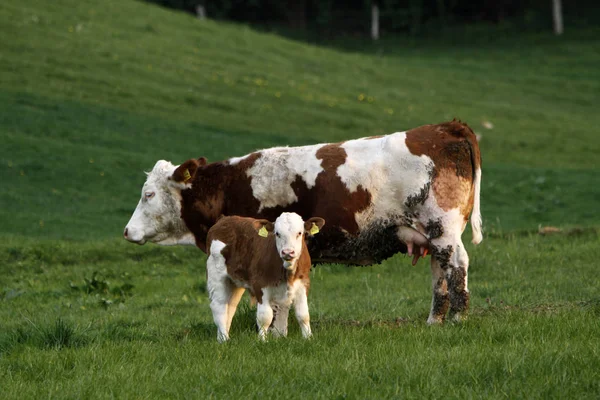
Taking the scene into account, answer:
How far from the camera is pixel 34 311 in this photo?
1338 cm

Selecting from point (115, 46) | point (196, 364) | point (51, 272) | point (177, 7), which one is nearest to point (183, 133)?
point (115, 46)

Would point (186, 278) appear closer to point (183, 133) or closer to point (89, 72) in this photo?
point (183, 133)

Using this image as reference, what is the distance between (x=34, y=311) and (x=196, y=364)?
20.1ft

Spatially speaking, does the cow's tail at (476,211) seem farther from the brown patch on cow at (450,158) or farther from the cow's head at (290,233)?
the cow's head at (290,233)

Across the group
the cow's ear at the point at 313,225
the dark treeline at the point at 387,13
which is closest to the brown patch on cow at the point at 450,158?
the cow's ear at the point at 313,225

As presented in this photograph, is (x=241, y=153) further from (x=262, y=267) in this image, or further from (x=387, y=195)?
(x=262, y=267)

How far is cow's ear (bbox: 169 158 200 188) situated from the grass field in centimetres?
171

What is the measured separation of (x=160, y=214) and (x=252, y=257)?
7.41 ft

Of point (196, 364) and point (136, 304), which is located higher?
point (196, 364)

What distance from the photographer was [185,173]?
1109 centimetres

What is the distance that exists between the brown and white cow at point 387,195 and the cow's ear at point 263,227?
977 mm

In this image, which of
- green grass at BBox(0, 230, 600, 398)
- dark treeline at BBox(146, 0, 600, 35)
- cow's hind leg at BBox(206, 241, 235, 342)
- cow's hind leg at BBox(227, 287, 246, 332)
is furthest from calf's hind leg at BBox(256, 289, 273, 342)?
dark treeline at BBox(146, 0, 600, 35)

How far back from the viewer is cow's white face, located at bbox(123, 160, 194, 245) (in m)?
11.4

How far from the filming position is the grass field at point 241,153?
7539 mm
